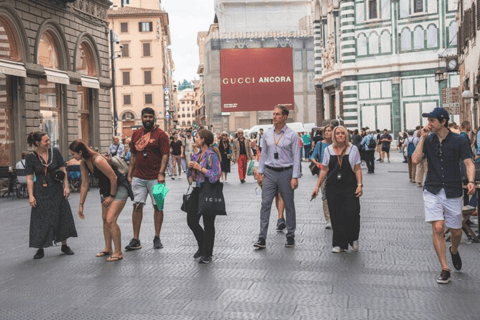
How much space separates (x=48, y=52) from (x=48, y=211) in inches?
668

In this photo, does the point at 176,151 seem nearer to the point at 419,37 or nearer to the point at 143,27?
the point at 419,37

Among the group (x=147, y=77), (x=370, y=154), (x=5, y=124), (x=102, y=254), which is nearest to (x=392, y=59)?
(x=370, y=154)

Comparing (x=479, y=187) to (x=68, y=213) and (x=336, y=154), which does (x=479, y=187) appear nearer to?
(x=336, y=154)

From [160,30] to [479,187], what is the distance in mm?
78921

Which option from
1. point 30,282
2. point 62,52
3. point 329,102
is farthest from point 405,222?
point 329,102

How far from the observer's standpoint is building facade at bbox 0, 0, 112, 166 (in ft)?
75.9

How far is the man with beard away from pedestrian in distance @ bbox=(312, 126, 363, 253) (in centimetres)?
206

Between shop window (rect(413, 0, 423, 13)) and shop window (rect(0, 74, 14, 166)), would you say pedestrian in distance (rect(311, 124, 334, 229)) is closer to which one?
shop window (rect(0, 74, 14, 166))

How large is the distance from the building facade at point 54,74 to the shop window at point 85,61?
18mm

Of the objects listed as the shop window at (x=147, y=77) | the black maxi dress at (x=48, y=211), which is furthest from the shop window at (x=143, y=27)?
the black maxi dress at (x=48, y=211)

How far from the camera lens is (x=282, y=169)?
1027 cm

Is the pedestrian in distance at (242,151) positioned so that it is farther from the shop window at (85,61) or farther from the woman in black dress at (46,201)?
the woman in black dress at (46,201)

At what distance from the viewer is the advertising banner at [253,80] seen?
71938 millimetres

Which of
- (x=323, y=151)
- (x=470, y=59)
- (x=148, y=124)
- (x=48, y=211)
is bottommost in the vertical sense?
(x=48, y=211)
